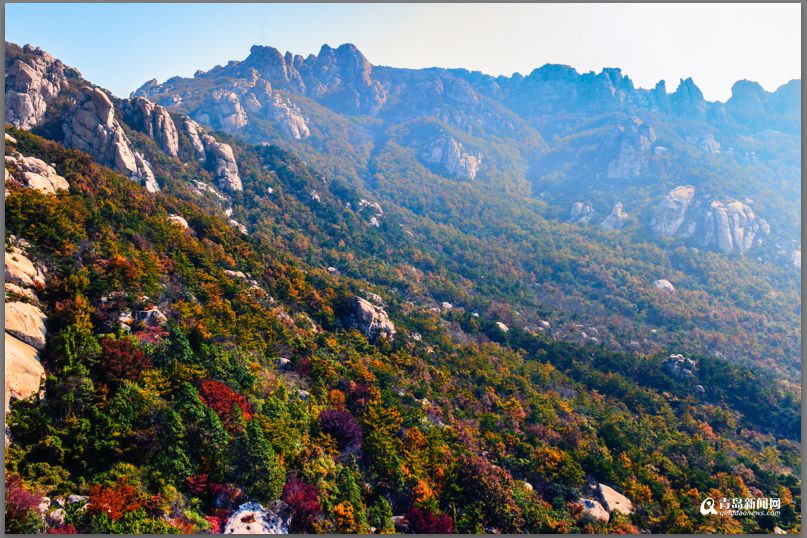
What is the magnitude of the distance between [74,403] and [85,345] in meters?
3.70

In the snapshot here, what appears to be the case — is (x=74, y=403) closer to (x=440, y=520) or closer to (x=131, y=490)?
(x=131, y=490)

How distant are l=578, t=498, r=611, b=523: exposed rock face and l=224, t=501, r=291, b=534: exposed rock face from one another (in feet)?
69.5

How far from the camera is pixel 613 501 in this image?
29.8m

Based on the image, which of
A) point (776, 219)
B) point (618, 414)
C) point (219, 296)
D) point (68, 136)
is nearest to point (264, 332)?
point (219, 296)

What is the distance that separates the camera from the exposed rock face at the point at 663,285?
129375 mm

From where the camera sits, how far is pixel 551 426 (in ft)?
136

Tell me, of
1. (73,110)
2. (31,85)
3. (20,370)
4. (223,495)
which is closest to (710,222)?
(223,495)

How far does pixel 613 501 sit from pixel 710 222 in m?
188

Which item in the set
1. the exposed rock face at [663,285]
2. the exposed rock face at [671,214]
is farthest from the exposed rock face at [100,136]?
the exposed rock face at [671,214]

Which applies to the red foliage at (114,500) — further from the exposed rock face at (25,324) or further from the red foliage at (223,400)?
the exposed rock face at (25,324)

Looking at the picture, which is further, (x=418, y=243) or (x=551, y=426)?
(x=418, y=243)

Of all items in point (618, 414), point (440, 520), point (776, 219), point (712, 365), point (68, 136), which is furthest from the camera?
point (776, 219)

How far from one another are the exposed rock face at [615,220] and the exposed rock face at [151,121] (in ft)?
574

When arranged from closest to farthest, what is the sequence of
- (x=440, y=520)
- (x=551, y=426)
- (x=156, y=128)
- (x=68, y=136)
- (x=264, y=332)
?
(x=440, y=520), (x=264, y=332), (x=551, y=426), (x=68, y=136), (x=156, y=128)
